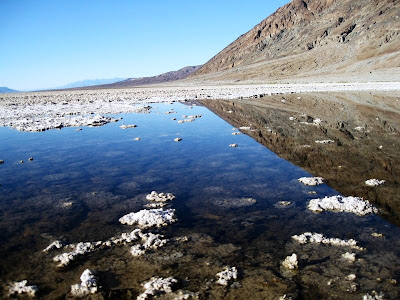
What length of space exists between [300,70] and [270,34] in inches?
1725

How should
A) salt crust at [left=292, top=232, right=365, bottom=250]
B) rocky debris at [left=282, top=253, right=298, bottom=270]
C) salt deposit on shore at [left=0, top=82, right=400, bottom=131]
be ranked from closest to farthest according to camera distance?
1. rocky debris at [left=282, top=253, right=298, bottom=270]
2. salt crust at [left=292, top=232, right=365, bottom=250]
3. salt deposit on shore at [left=0, top=82, right=400, bottom=131]

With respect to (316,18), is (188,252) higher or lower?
lower

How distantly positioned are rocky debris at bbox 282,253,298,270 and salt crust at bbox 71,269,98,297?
208 cm

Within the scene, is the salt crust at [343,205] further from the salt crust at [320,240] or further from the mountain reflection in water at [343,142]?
the salt crust at [320,240]

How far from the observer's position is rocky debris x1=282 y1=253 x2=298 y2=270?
371 cm

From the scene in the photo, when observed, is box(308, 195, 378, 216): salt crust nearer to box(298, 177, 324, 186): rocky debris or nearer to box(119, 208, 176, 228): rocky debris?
box(298, 177, 324, 186): rocky debris

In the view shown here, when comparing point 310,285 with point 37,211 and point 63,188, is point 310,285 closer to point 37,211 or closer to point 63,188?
point 37,211

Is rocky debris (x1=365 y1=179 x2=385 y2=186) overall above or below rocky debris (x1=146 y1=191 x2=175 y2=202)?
below

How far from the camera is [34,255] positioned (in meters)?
4.22

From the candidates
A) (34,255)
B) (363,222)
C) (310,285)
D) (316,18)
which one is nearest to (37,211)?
(34,255)

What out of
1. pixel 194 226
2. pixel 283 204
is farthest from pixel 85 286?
pixel 283 204

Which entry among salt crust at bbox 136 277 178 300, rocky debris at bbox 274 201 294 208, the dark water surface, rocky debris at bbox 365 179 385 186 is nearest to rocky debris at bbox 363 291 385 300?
the dark water surface

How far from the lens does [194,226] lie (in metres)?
4.91

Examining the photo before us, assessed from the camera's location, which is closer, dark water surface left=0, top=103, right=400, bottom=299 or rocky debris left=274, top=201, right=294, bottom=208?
dark water surface left=0, top=103, right=400, bottom=299
